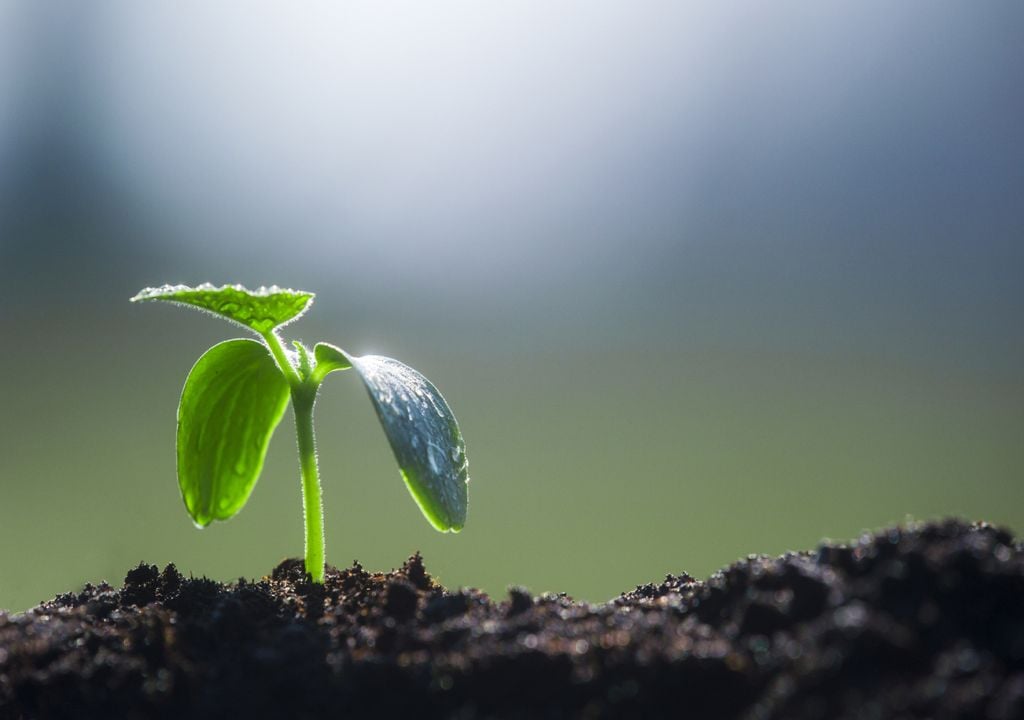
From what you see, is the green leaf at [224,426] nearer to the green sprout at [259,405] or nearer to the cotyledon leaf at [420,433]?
the green sprout at [259,405]

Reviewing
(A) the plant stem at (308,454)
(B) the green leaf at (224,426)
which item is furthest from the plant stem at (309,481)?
(B) the green leaf at (224,426)

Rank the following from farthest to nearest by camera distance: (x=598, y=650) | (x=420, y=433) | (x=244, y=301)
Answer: (x=244, y=301) < (x=420, y=433) < (x=598, y=650)

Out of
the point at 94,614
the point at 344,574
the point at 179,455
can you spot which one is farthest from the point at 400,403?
the point at 94,614

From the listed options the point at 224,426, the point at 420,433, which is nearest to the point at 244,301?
the point at 224,426

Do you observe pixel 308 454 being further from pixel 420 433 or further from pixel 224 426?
pixel 420 433

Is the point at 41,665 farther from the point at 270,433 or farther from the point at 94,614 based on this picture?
the point at 270,433

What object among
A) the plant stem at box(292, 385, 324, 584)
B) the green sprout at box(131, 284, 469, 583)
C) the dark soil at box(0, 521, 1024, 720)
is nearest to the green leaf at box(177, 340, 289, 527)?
the green sprout at box(131, 284, 469, 583)
